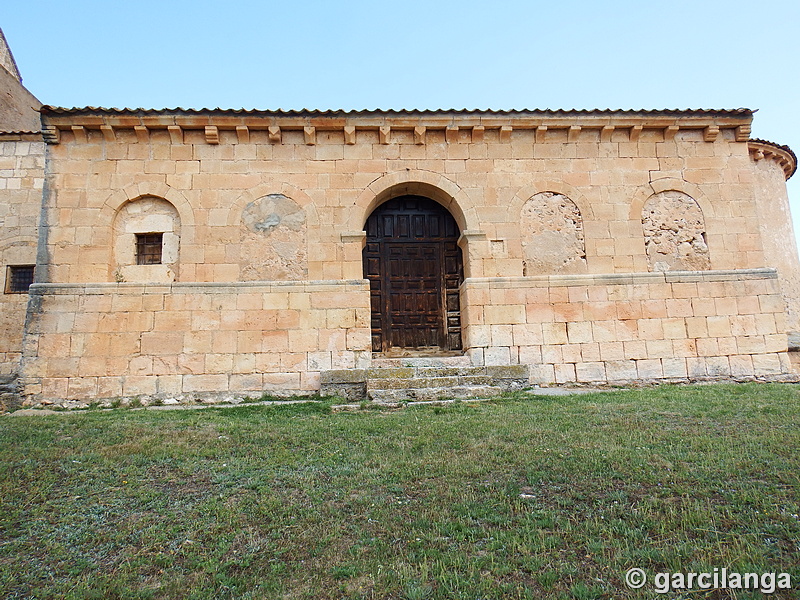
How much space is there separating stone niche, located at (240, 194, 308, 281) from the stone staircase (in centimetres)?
204

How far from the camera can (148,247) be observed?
9.05 meters

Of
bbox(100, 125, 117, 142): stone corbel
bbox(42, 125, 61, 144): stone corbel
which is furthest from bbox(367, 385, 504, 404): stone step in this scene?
bbox(42, 125, 61, 144): stone corbel

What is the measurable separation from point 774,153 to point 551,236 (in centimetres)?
686

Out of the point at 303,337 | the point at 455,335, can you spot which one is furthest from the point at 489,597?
the point at 455,335

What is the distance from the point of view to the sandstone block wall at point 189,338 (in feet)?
27.5

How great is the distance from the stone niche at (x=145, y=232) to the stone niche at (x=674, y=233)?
28.0 feet

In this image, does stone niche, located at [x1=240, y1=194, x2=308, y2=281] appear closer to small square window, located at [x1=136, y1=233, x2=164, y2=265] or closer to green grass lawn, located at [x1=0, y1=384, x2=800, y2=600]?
small square window, located at [x1=136, y1=233, x2=164, y2=265]

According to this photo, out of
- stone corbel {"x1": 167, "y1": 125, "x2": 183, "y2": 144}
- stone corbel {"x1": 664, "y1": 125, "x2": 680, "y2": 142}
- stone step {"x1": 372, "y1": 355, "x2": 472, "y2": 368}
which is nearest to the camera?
stone step {"x1": 372, "y1": 355, "x2": 472, "y2": 368}

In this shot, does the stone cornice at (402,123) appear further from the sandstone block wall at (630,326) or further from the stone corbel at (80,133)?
the sandstone block wall at (630,326)

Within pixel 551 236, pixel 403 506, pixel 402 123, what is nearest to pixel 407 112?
pixel 402 123

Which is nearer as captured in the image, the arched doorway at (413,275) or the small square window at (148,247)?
the small square window at (148,247)

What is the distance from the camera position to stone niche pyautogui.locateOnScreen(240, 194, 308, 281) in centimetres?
893

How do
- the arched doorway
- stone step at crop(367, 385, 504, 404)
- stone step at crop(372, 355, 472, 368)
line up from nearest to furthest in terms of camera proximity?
stone step at crop(367, 385, 504, 404), stone step at crop(372, 355, 472, 368), the arched doorway

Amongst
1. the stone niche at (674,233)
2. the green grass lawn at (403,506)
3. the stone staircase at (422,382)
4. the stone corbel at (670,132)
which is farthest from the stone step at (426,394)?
the stone corbel at (670,132)
